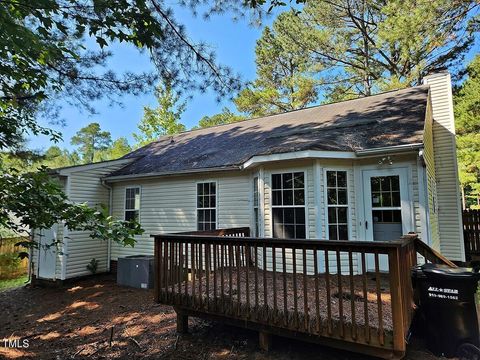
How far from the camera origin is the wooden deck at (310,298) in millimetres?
3072

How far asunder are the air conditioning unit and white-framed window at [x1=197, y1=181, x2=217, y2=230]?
163 cm

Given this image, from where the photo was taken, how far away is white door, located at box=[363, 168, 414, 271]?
20.3ft

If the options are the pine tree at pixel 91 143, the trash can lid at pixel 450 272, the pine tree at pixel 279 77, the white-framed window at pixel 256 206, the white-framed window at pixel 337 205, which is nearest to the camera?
the trash can lid at pixel 450 272

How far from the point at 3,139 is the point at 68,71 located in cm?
131

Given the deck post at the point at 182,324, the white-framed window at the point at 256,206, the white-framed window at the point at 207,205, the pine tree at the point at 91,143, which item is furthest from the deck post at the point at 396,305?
the pine tree at the point at 91,143

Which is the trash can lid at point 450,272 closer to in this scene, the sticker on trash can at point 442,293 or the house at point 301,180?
the sticker on trash can at point 442,293

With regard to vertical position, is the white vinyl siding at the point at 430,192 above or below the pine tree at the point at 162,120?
below

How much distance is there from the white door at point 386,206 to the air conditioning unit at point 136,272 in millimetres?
5169

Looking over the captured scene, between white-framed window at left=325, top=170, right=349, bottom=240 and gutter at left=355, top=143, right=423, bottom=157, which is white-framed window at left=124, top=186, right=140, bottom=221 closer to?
white-framed window at left=325, top=170, right=349, bottom=240

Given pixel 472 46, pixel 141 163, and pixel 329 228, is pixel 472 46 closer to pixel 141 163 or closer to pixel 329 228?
pixel 329 228

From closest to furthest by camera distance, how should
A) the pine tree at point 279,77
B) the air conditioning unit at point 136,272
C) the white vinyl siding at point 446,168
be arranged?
1. the air conditioning unit at point 136,272
2. the white vinyl siding at point 446,168
3. the pine tree at point 279,77

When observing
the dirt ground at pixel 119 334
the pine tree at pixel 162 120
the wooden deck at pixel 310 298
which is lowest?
the dirt ground at pixel 119 334

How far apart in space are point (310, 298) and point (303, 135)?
14.9ft

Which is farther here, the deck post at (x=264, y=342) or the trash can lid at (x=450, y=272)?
the deck post at (x=264, y=342)
